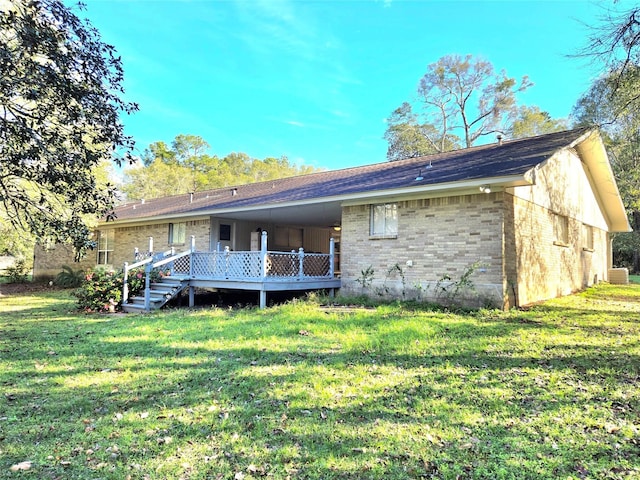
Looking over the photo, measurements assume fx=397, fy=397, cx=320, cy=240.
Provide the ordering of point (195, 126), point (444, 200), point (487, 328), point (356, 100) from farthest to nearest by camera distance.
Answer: point (195, 126) < point (356, 100) < point (444, 200) < point (487, 328)

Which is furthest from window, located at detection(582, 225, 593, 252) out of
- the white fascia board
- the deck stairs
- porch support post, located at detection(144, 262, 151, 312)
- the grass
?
porch support post, located at detection(144, 262, 151, 312)

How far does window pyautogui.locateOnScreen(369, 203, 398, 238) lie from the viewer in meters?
11.4

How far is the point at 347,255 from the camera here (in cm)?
1227

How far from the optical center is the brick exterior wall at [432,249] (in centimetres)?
964

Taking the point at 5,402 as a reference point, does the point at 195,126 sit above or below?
above

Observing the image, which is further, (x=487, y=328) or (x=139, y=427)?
(x=487, y=328)

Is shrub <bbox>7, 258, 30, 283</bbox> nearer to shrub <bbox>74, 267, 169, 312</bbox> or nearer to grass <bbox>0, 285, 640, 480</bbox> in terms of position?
shrub <bbox>74, 267, 169, 312</bbox>

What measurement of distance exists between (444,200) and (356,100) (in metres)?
26.7

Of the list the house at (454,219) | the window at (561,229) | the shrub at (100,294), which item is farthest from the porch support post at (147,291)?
the window at (561,229)

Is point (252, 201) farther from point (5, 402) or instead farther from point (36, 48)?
point (5, 402)

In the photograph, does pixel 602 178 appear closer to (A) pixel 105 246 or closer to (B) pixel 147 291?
(B) pixel 147 291

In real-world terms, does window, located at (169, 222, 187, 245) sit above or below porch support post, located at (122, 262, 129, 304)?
above

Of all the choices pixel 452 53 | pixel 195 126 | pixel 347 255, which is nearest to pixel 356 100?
pixel 452 53

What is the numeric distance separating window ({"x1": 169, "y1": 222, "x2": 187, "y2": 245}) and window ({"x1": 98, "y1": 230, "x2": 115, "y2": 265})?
476 cm
